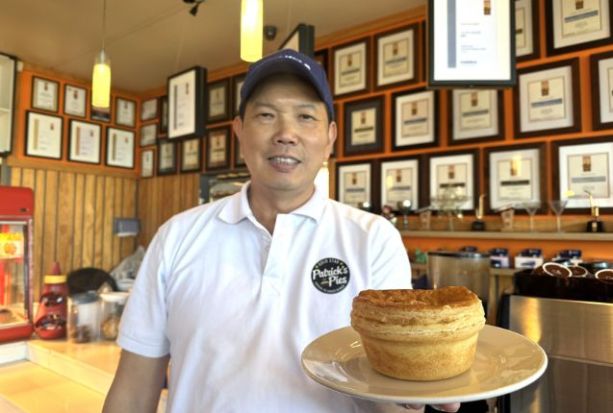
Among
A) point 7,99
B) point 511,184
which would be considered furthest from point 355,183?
point 7,99

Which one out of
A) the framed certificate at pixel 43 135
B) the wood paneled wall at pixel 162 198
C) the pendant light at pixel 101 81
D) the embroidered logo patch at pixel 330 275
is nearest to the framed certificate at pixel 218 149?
the wood paneled wall at pixel 162 198

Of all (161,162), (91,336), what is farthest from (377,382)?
(161,162)

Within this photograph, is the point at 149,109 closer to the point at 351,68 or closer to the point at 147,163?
the point at 147,163

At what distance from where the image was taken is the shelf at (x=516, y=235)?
2.59 meters

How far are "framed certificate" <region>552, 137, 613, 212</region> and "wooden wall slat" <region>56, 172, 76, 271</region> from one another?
186 inches

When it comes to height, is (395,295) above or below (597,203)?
below

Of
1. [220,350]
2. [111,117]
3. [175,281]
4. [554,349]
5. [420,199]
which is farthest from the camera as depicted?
[111,117]

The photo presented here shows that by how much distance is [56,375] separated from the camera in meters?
1.98

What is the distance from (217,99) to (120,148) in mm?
1526

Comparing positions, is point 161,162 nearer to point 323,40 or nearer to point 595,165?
point 323,40

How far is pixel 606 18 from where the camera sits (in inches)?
107

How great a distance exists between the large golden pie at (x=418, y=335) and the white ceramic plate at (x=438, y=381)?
20 millimetres

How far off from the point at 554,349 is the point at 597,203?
1.39 metres

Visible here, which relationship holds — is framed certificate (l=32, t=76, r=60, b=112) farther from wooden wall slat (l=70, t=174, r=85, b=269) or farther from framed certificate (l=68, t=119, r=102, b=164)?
wooden wall slat (l=70, t=174, r=85, b=269)
